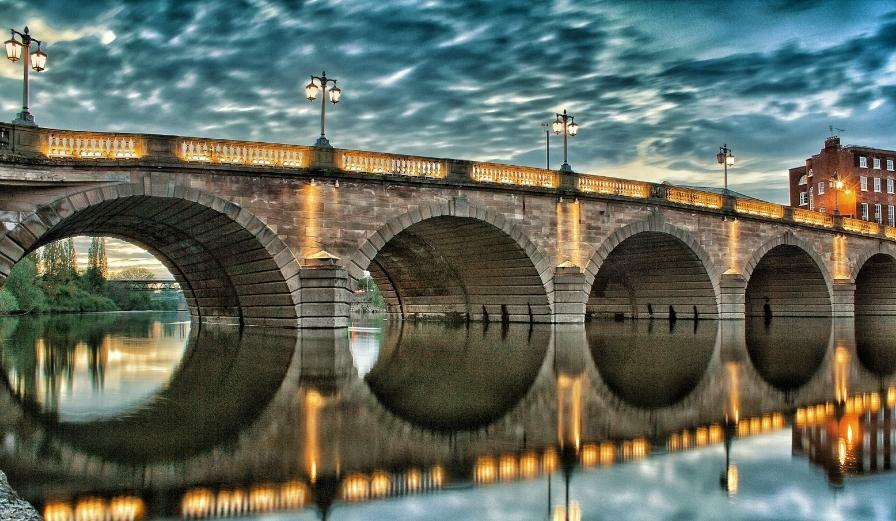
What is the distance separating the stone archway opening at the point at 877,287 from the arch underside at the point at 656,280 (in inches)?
857

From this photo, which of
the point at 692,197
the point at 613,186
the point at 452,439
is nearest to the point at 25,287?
the point at 613,186

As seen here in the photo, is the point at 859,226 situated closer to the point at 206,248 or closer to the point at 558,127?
the point at 558,127

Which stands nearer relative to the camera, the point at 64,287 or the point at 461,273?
the point at 461,273

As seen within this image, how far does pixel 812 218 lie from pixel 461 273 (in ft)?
71.2

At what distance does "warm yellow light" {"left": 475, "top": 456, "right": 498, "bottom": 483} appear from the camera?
5.80 m

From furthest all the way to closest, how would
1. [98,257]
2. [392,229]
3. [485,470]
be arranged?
[98,257] → [392,229] → [485,470]

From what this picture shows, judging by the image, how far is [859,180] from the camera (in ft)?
219

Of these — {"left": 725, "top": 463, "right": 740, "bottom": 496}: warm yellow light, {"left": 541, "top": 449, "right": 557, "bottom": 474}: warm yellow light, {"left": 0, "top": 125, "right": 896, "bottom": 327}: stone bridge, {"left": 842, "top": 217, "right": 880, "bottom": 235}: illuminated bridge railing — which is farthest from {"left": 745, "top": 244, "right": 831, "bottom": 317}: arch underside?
{"left": 541, "top": 449, "right": 557, "bottom": 474}: warm yellow light

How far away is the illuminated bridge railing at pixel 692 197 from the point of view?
3262 cm

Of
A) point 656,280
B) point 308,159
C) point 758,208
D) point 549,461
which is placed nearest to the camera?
point 549,461

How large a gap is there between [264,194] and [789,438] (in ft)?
57.0

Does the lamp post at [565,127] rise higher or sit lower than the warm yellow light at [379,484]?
higher

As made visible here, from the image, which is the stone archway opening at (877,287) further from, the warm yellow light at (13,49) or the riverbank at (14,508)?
the riverbank at (14,508)

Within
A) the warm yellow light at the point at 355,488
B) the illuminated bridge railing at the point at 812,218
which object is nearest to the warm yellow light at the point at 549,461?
the warm yellow light at the point at 355,488
